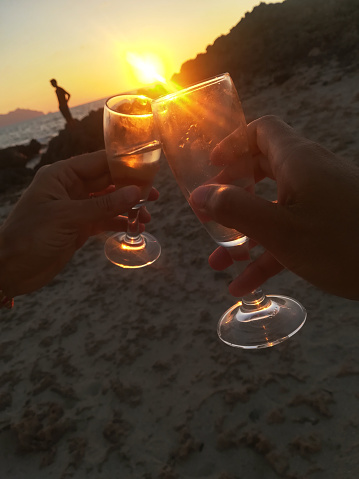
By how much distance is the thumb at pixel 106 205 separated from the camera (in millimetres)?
1754

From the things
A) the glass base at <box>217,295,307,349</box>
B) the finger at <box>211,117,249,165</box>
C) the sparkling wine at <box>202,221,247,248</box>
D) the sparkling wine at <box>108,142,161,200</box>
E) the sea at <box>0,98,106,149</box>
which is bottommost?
the sea at <box>0,98,106,149</box>

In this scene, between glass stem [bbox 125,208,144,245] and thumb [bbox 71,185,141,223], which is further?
glass stem [bbox 125,208,144,245]

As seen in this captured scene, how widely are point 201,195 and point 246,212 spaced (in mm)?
163

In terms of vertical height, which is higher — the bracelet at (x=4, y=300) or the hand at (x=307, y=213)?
the hand at (x=307, y=213)

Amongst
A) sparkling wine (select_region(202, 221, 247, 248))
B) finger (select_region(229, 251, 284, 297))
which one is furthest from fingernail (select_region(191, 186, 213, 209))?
finger (select_region(229, 251, 284, 297))

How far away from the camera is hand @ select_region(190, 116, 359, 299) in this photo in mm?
1154

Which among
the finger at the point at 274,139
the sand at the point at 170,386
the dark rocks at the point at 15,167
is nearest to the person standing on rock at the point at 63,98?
the dark rocks at the point at 15,167

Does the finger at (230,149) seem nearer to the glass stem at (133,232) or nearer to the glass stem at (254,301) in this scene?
the glass stem at (254,301)

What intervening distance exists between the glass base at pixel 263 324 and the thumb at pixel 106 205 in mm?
697

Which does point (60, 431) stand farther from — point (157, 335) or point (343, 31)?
point (343, 31)

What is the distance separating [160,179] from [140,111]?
3.15 meters

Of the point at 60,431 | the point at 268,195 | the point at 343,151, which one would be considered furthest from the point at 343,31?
the point at 60,431

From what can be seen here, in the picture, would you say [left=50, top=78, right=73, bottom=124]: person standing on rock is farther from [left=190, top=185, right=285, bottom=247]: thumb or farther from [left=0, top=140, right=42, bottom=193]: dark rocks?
[left=190, top=185, right=285, bottom=247]: thumb

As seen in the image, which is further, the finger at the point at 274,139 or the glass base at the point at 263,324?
the glass base at the point at 263,324
